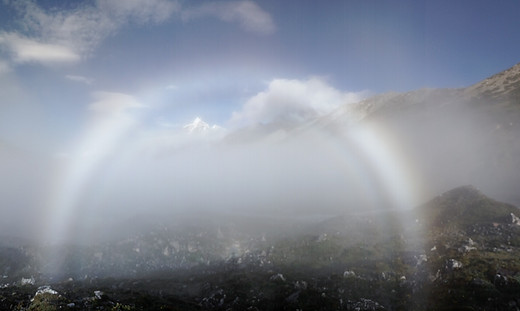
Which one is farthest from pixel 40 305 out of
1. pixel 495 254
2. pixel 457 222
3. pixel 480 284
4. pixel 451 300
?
pixel 457 222

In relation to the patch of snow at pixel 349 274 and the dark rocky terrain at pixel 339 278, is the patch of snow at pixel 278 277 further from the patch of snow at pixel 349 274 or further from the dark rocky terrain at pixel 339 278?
the patch of snow at pixel 349 274

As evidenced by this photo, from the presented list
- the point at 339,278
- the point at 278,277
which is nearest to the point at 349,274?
the point at 339,278

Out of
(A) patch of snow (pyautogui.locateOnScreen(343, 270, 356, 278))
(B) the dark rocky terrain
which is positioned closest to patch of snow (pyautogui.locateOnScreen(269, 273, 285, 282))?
(B) the dark rocky terrain

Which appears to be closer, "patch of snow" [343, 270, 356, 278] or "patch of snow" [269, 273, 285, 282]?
"patch of snow" [343, 270, 356, 278]

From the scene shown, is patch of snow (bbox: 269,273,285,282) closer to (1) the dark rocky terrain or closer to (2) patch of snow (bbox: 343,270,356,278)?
(1) the dark rocky terrain

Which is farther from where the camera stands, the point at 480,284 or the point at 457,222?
the point at 457,222

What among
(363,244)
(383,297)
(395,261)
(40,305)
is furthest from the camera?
(363,244)

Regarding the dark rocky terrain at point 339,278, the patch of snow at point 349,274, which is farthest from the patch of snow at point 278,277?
the patch of snow at point 349,274

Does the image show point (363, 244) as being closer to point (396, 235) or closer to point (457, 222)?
point (396, 235)

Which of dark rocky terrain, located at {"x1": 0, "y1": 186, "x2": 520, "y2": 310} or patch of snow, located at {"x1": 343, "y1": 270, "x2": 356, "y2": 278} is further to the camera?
patch of snow, located at {"x1": 343, "y1": 270, "x2": 356, "y2": 278}

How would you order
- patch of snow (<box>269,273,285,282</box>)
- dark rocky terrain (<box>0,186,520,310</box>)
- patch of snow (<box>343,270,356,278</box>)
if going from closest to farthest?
dark rocky terrain (<box>0,186,520,310</box>), patch of snow (<box>343,270,356,278</box>), patch of snow (<box>269,273,285,282</box>)

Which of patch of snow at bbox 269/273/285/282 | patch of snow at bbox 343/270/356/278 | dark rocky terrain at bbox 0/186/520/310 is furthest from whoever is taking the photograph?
patch of snow at bbox 269/273/285/282
